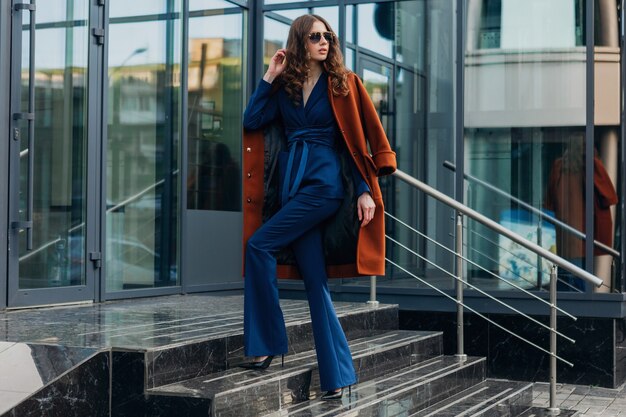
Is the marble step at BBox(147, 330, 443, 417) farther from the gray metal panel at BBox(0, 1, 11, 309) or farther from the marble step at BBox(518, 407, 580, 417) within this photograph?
the gray metal panel at BBox(0, 1, 11, 309)

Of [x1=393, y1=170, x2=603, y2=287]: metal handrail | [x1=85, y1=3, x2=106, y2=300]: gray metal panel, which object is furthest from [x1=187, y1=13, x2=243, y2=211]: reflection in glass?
[x1=393, y1=170, x2=603, y2=287]: metal handrail

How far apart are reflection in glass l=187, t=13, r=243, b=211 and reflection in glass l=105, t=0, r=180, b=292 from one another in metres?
0.25

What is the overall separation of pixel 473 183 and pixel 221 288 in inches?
91.6

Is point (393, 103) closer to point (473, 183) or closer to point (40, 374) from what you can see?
point (473, 183)

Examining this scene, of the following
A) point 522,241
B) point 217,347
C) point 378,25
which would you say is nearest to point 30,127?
point 217,347

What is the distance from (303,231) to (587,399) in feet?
12.2

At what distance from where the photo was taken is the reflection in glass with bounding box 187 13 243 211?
8703 millimetres

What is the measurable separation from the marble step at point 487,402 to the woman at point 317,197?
96 centimetres

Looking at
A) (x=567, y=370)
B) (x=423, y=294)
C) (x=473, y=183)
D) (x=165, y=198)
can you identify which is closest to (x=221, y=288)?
(x=165, y=198)

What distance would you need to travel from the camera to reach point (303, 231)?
4766 millimetres

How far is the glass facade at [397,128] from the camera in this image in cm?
767

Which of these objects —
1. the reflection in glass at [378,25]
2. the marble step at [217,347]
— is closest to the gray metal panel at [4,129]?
the marble step at [217,347]

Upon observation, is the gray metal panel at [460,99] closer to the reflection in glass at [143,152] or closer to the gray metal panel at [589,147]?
the gray metal panel at [589,147]

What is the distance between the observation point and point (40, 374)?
13.9 feet
